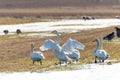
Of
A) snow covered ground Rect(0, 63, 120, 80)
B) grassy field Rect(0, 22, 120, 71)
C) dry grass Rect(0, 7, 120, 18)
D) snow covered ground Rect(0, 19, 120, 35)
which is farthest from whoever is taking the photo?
dry grass Rect(0, 7, 120, 18)

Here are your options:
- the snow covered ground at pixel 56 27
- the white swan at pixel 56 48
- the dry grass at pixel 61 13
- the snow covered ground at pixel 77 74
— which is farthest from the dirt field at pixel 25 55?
the dry grass at pixel 61 13

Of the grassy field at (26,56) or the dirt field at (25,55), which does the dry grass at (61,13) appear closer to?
the dirt field at (25,55)

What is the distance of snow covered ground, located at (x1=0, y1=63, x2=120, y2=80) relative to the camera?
2017 centimetres

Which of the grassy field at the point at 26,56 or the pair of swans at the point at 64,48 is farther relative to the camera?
the grassy field at the point at 26,56

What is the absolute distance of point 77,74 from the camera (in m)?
21.1

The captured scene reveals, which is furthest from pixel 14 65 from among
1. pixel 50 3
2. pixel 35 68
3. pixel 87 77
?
pixel 50 3

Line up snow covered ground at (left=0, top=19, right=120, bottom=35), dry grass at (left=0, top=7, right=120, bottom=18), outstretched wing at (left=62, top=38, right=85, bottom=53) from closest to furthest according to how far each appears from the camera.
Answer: outstretched wing at (left=62, top=38, right=85, bottom=53), snow covered ground at (left=0, top=19, right=120, bottom=35), dry grass at (left=0, top=7, right=120, bottom=18)

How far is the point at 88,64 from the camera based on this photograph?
24.4m

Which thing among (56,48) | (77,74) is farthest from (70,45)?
(77,74)

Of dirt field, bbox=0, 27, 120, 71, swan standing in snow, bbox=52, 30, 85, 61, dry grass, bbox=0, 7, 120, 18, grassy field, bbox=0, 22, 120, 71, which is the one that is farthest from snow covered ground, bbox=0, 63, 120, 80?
dry grass, bbox=0, 7, 120, 18

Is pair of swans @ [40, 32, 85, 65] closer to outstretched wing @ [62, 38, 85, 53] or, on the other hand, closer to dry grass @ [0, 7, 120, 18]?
outstretched wing @ [62, 38, 85, 53]

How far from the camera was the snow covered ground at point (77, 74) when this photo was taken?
20172 millimetres

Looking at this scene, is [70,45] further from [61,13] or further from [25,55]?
[61,13]

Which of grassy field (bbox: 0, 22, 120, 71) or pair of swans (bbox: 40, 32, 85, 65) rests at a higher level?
pair of swans (bbox: 40, 32, 85, 65)
